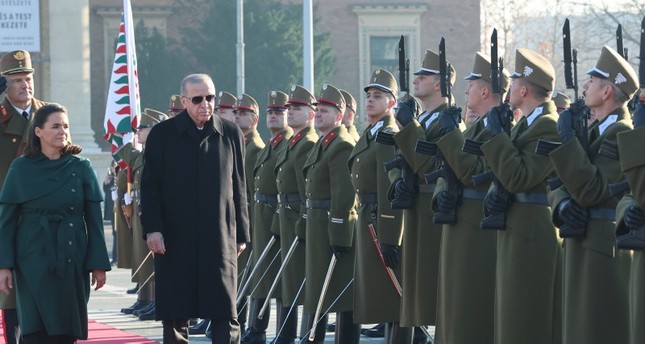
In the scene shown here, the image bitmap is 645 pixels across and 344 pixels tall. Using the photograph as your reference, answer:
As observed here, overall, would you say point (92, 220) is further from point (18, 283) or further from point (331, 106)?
point (331, 106)

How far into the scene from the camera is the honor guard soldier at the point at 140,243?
1631cm

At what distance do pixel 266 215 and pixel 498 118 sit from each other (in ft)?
15.9

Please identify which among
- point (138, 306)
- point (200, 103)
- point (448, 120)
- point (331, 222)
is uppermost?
point (200, 103)

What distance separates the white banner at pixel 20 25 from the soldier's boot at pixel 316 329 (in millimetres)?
28158

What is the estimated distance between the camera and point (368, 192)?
11.4 metres

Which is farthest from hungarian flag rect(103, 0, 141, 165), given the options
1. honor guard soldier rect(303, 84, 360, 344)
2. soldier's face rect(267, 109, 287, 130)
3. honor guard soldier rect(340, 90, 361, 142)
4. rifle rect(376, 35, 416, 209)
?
rifle rect(376, 35, 416, 209)

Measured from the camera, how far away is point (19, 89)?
1160 centimetres

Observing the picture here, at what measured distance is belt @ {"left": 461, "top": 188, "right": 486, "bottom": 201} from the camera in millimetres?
9634

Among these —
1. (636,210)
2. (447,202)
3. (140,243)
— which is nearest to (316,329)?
(447,202)

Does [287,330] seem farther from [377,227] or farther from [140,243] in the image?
[140,243]

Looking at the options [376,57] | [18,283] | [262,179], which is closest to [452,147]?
[18,283]

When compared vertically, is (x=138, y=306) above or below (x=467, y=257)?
below

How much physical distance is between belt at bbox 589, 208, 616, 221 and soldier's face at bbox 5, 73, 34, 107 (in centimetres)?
503

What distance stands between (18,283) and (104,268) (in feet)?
1.77
